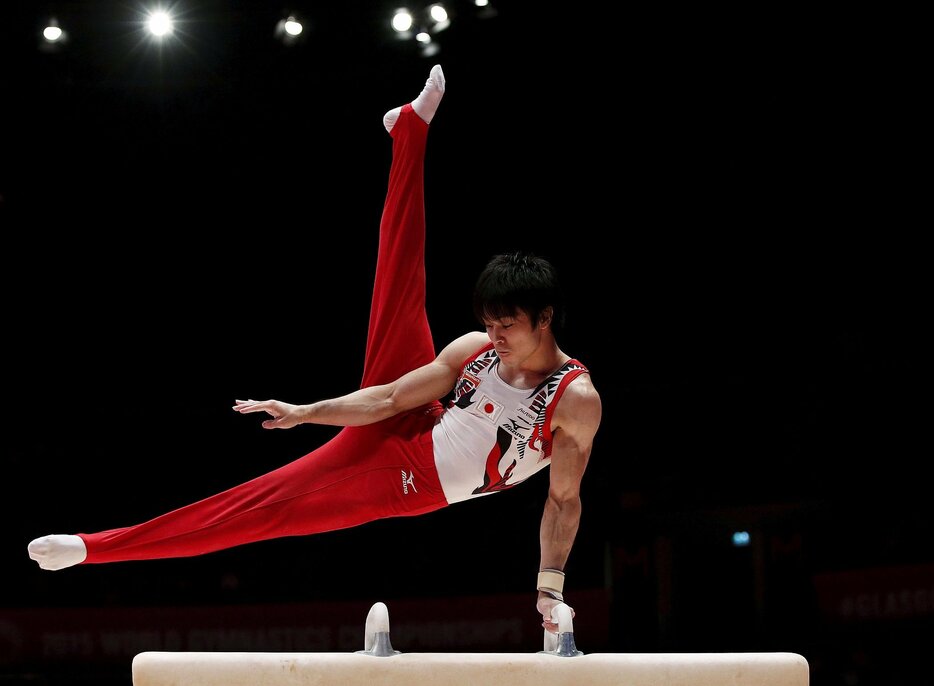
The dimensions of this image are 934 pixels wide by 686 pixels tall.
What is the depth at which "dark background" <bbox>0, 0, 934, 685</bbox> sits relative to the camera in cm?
695

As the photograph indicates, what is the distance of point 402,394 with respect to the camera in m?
3.26

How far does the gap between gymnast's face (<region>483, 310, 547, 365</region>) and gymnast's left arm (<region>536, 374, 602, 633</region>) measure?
0.19 m

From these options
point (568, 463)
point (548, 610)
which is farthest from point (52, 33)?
point (548, 610)

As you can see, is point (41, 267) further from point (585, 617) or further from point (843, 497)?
point (843, 497)

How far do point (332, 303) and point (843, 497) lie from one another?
4661mm

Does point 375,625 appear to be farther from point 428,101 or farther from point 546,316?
point 428,101

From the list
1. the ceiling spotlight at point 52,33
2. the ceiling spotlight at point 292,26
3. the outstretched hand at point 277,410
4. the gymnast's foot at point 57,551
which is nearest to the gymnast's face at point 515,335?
the outstretched hand at point 277,410

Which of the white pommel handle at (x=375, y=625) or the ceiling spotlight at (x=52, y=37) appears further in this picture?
the ceiling spotlight at (x=52, y=37)

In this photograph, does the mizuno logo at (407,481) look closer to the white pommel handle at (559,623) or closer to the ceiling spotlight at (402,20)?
the white pommel handle at (559,623)

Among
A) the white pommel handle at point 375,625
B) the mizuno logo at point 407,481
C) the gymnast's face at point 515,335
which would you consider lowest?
the white pommel handle at point 375,625

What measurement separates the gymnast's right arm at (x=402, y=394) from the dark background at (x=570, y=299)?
A: 3744 millimetres

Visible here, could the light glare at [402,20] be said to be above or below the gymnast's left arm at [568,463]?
above

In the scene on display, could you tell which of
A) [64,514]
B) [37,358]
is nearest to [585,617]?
[64,514]

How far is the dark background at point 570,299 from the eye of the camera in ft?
22.8
